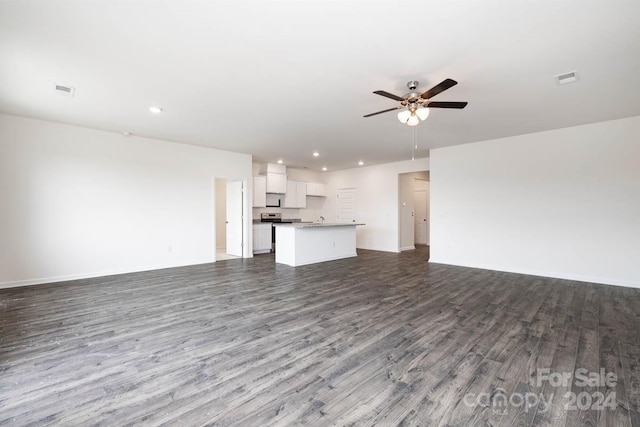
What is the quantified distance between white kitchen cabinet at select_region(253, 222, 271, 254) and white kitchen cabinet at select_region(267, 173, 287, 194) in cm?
108

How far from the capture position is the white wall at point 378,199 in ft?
28.0

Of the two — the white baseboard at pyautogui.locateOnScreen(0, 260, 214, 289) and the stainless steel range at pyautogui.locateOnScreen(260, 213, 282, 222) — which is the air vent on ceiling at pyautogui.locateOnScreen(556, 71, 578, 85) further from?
the stainless steel range at pyautogui.locateOnScreen(260, 213, 282, 222)

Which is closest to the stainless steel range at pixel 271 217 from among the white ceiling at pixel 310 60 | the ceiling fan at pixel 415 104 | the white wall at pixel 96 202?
the white wall at pixel 96 202

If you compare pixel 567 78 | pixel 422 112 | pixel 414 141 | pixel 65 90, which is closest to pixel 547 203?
pixel 414 141

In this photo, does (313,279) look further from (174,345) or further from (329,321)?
(174,345)

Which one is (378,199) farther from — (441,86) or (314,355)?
(314,355)

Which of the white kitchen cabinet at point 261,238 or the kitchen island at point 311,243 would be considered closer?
the kitchen island at point 311,243

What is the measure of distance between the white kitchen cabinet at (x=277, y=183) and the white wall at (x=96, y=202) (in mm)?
2016

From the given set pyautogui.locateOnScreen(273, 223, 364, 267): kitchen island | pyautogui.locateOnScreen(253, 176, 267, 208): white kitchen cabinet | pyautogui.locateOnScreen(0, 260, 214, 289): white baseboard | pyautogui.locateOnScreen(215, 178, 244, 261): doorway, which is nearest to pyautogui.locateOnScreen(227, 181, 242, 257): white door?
pyautogui.locateOnScreen(215, 178, 244, 261): doorway

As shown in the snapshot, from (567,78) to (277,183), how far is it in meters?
7.01

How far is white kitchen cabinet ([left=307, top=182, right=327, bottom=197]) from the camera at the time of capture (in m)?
9.91

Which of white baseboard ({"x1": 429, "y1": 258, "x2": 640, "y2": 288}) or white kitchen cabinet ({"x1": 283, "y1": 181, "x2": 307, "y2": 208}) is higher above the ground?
white kitchen cabinet ({"x1": 283, "y1": 181, "x2": 307, "y2": 208})

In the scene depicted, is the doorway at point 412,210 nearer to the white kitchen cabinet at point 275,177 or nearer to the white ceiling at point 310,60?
the white kitchen cabinet at point 275,177

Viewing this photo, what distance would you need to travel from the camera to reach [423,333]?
2848 mm
